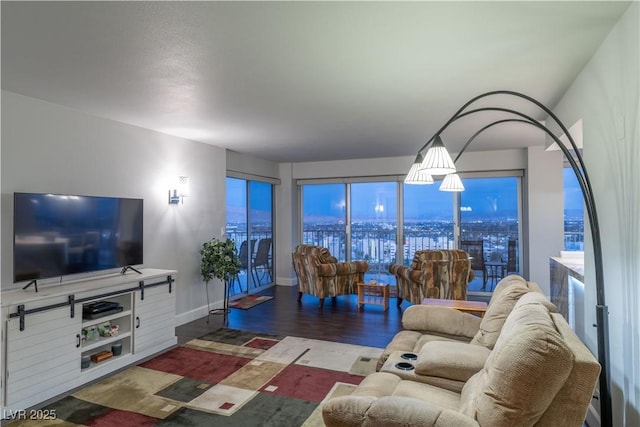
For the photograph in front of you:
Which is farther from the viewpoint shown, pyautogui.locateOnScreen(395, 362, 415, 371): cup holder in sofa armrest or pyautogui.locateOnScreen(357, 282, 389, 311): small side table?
pyautogui.locateOnScreen(357, 282, 389, 311): small side table

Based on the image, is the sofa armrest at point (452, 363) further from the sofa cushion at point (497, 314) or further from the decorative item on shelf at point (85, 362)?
the decorative item on shelf at point (85, 362)

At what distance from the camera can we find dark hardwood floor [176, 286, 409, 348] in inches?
171

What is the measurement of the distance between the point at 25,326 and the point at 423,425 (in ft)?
9.39

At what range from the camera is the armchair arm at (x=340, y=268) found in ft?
18.7

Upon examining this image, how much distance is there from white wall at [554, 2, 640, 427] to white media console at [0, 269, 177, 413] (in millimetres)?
3825

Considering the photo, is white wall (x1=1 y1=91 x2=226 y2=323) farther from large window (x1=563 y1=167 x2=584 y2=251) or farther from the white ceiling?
large window (x1=563 y1=167 x2=584 y2=251)

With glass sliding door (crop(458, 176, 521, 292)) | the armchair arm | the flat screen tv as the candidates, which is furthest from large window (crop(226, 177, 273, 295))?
glass sliding door (crop(458, 176, 521, 292))

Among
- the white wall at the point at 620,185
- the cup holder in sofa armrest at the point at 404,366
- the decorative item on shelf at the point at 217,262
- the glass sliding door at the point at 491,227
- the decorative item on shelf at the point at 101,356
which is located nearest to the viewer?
the white wall at the point at 620,185

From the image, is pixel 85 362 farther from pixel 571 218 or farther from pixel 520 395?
pixel 571 218

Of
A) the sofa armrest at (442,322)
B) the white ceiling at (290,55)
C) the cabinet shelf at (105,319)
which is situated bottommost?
the cabinet shelf at (105,319)

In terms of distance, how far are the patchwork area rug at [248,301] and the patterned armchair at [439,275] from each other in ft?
8.05

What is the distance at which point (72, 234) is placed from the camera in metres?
3.28

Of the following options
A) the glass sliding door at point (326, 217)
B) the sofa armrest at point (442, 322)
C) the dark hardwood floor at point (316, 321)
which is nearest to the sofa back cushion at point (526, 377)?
the sofa armrest at point (442, 322)

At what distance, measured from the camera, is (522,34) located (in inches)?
83.3
